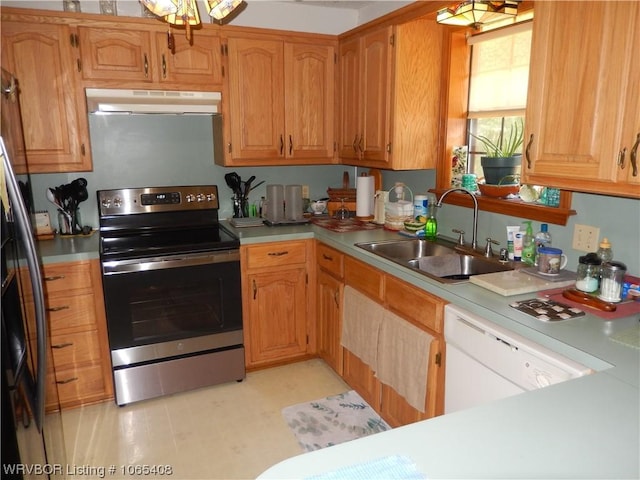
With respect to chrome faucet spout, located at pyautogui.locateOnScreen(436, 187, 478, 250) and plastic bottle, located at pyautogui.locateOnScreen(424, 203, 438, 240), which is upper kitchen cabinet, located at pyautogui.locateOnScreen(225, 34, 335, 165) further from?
chrome faucet spout, located at pyautogui.locateOnScreen(436, 187, 478, 250)

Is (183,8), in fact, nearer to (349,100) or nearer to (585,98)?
(585,98)

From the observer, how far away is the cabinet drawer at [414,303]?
1.97 meters

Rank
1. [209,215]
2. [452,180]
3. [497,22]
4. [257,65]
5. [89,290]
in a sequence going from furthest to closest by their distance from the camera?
[209,215], [257,65], [452,180], [89,290], [497,22]

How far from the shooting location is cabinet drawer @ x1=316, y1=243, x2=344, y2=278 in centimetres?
276

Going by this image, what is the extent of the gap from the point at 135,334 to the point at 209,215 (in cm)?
98

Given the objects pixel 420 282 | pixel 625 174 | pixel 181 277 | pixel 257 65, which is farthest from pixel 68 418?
pixel 625 174

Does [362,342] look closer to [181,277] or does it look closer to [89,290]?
[181,277]

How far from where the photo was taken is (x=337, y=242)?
8.98ft

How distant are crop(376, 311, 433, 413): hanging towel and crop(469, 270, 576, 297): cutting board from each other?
333mm

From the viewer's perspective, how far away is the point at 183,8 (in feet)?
5.48

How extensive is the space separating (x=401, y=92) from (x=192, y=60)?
129 centimetres

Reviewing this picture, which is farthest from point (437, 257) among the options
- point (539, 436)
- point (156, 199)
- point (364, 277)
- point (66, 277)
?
point (66, 277)

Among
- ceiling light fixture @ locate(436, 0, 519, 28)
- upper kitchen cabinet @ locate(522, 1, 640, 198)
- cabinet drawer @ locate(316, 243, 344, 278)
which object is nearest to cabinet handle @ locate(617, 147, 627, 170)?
upper kitchen cabinet @ locate(522, 1, 640, 198)

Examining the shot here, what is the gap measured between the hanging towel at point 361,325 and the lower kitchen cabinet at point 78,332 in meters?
1.37
